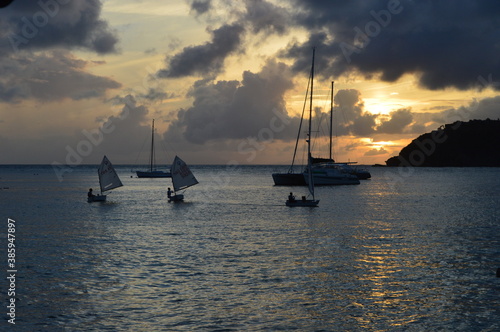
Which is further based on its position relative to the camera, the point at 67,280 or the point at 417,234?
the point at 417,234

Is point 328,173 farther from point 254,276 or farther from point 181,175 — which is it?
point 254,276

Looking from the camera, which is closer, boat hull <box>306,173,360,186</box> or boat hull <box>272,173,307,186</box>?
boat hull <box>272,173,307,186</box>

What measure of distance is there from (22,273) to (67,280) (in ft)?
11.2

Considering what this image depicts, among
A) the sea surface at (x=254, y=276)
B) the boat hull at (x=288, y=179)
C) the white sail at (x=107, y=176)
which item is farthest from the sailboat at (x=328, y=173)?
the sea surface at (x=254, y=276)

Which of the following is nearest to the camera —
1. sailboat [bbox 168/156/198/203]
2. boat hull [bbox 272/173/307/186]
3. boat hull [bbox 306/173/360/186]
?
sailboat [bbox 168/156/198/203]

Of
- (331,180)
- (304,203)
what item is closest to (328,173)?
(331,180)

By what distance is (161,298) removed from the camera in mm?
21516

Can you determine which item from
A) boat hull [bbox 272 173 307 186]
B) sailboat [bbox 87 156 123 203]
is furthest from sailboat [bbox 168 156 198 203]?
boat hull [bbox 272 173 307 186]

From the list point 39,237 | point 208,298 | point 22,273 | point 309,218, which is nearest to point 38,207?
point 39,237

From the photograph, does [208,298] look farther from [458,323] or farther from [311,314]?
[458,323]

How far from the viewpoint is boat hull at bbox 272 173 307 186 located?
12288 centimetres

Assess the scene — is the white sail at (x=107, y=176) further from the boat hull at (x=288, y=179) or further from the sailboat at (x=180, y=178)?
the boat hull at (x=288, y=179)

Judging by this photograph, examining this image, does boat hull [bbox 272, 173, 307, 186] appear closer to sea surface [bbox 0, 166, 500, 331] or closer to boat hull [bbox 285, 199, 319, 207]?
boat hull [bbox 285, 199, 319, 207]

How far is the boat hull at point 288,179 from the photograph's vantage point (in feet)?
403
